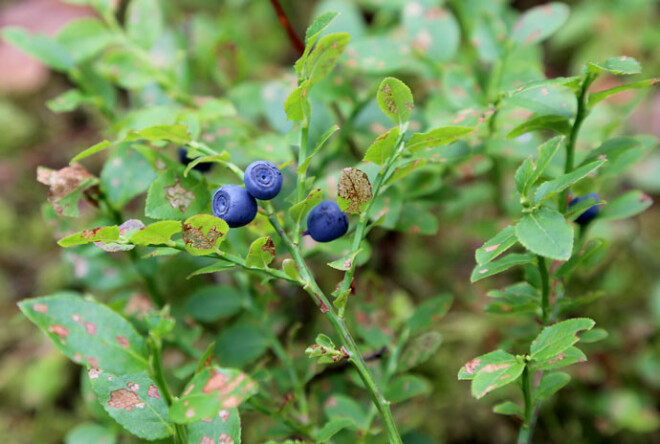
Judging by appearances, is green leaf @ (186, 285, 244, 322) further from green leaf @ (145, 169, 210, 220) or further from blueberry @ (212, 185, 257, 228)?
blueberry @ (212, 185, 257, 228)

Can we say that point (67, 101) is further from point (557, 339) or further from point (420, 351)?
point (557, 339)

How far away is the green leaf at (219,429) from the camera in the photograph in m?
0.90

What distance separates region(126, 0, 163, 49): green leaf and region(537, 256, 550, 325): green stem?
110 cm

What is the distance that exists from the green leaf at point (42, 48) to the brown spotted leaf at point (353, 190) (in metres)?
0.94

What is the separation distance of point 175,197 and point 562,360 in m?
0.66

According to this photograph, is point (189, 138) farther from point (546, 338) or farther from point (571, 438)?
point (571, 438)

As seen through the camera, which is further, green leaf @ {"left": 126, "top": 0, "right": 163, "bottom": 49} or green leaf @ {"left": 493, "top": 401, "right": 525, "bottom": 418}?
green leaf @ {"left": 126, "top": 0, "right": 163, "bottom": 49}

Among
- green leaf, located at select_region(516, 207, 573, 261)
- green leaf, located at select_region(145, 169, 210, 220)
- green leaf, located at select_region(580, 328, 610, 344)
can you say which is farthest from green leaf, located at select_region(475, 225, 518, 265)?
green leaf, located at select_region(145, 169, 210, 220)

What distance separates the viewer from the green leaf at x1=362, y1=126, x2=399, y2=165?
0.89 metres

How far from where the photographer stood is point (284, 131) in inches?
56.2

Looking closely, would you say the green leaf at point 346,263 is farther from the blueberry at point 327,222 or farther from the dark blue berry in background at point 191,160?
the dark blue berry in background at point 191,160

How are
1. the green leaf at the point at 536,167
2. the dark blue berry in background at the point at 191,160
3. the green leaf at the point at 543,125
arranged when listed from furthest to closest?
the dark blue berry in background at the point at 191,160, the green leaf at the point at 543,125, the green leaf at the point at 536,167

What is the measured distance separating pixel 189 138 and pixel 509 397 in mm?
1308

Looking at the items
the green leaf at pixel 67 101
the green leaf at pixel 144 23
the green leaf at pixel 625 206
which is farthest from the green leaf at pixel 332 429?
the green leaf at pixel 144 23
